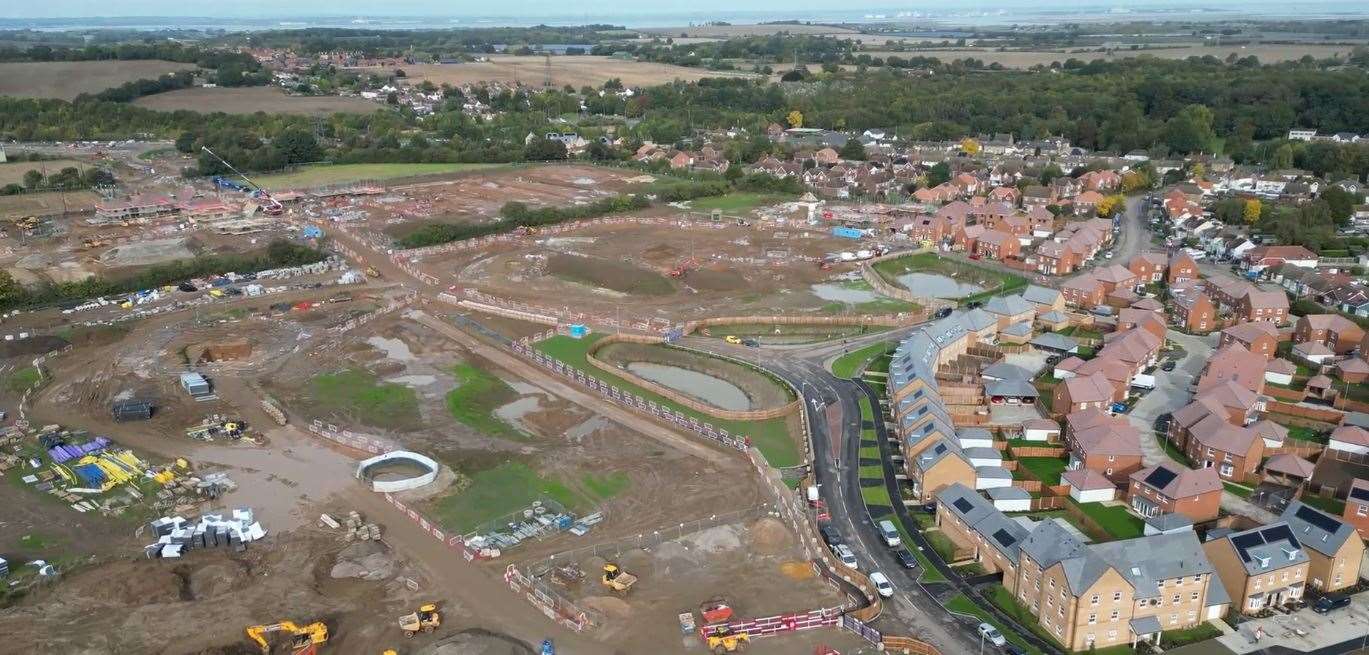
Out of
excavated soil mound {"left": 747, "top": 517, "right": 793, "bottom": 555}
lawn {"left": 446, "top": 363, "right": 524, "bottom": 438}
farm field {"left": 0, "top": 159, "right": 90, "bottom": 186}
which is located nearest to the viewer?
excavated soil mound {"left": 747, "top": 517, "right": 793, "bottom": 555}

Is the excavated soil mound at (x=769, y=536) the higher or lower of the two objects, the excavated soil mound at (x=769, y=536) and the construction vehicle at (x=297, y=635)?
the higher

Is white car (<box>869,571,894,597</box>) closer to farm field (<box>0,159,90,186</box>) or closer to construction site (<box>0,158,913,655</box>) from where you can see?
construction site (<box>0,158,913,655</box>)

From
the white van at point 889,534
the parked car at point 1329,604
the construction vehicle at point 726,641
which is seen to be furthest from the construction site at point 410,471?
the parked car at point 1329,604

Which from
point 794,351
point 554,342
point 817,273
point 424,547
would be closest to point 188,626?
point 424,547

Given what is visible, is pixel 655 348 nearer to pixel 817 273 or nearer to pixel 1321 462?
pixel 817 273

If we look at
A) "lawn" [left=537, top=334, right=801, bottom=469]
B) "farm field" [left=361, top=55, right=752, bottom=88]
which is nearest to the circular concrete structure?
"lawn" [left=537, top=334, right=801, bottom=469]

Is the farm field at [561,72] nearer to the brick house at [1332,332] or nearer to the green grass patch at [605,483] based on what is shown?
the brick house at [1332,332]
